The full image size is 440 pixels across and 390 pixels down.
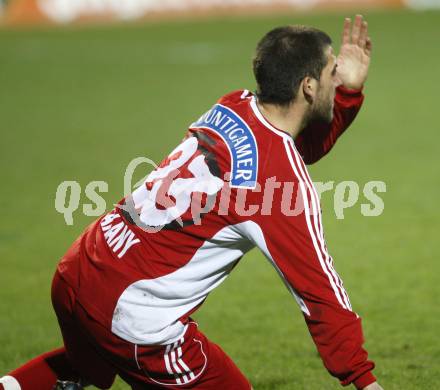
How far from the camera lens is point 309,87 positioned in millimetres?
3258

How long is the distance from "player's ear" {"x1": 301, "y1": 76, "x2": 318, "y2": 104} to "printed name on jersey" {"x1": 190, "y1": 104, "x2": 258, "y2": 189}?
24 centimetres

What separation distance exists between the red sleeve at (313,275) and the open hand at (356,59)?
3.03 ft

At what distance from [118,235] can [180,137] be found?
809 cm

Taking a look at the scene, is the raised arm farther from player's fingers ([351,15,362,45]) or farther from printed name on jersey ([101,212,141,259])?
printed name on jersey ([101,212,141,259])

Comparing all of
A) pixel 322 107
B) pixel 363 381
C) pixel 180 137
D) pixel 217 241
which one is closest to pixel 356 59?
pixel 322 107

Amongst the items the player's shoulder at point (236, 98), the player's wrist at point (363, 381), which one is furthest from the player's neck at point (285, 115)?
the player's wrist at point (363, 381)

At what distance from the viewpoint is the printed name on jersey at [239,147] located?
3180mm

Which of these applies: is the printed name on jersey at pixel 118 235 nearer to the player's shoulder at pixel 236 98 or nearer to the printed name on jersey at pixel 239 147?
the printed name on jersey at pixel 239 147

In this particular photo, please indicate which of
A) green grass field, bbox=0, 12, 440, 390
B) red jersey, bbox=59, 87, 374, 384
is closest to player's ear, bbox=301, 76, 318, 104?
red jersey, bbox=59, 87, 374, 384

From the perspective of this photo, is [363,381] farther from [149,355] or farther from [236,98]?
[236,98]

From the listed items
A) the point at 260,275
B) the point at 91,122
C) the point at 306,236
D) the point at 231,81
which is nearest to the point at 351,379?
the point at 306,236

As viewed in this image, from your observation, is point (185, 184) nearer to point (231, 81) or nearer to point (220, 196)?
point (220, 196)

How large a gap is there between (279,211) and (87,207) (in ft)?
19.6

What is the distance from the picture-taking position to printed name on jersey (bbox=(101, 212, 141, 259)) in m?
3.35
